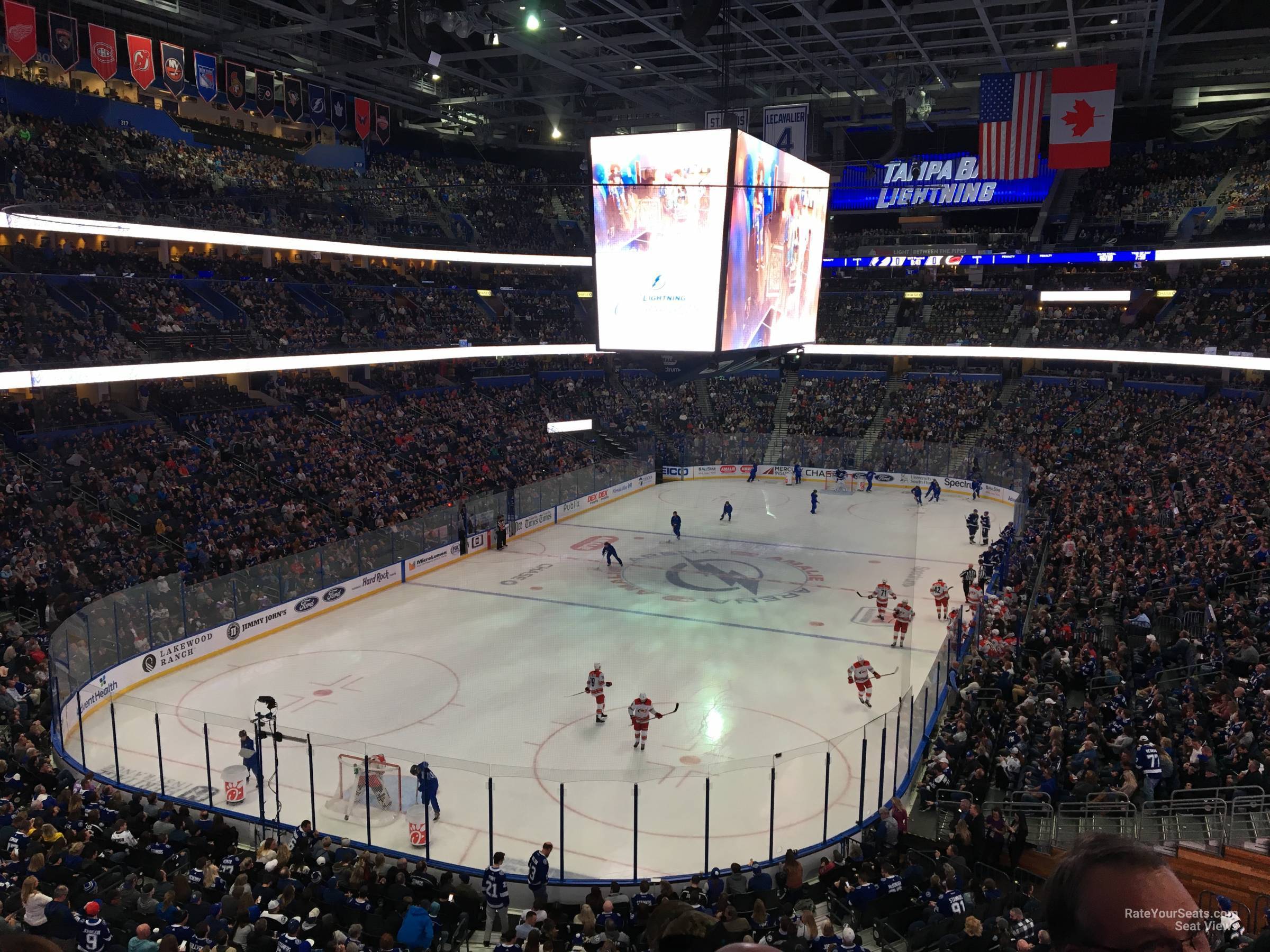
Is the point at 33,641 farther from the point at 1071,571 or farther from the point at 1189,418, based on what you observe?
the point at 1189,418

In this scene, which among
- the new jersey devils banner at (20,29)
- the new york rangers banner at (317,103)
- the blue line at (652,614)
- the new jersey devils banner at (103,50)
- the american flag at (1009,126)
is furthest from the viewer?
the new york rangers banner at (317,103)

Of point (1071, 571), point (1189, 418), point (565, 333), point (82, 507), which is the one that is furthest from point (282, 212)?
point (1189, 418)

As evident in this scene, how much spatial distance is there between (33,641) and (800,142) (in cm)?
Answer: 2477

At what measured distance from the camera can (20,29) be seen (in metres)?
23.0

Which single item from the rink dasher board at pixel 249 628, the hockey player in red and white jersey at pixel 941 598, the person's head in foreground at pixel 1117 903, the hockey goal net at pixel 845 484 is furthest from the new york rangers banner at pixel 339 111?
the person's head in foreground at pixel 1117 903

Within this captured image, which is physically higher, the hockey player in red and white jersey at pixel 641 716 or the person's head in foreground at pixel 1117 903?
the person's head in foreground at pixel 1117 903

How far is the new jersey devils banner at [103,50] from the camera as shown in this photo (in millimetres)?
25016

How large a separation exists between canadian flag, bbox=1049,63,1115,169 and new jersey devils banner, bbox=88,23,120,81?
27340 mm

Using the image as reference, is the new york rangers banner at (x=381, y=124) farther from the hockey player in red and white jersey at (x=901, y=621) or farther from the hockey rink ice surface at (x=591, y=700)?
the hockey player in red and white jersey at (x=901, y=621)

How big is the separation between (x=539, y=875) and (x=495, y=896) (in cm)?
63

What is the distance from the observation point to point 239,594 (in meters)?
21.1

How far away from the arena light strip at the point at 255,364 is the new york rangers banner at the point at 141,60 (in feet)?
26.4

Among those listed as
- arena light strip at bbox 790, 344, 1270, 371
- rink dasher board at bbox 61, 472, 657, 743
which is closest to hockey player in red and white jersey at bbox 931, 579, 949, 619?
arena light strip at bbox 790, 344, 1270, 371

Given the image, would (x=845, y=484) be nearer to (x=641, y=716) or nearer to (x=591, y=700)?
(x=591, y=700)
